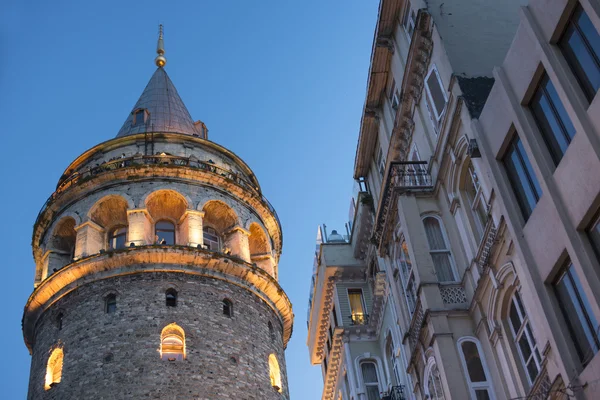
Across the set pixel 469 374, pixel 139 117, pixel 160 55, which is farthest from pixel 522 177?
pixel 160 55

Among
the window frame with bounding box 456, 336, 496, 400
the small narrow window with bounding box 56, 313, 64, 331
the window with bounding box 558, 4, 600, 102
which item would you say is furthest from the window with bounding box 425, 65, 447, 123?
the small narrow window with bounding box 56, 313, 64, 331

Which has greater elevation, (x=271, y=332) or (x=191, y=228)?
(x=191, y=228)

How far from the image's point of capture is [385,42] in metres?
28.4

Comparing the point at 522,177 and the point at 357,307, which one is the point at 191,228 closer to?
the point at 357,307

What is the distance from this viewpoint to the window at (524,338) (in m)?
17.0

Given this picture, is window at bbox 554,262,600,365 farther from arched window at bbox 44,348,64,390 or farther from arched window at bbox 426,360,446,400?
arched window at bbox 44,348,64,390

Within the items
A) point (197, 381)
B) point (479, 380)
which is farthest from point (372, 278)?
point (479, 380)

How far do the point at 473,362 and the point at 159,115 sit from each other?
29.4 m

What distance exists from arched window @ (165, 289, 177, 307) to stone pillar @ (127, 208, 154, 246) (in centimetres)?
291

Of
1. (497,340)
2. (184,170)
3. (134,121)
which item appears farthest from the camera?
(134,121)

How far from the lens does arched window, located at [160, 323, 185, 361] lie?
105 ft

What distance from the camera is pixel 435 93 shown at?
2388 centimetres

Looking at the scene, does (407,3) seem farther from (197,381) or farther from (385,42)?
(197,381)

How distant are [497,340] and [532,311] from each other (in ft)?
8.03
